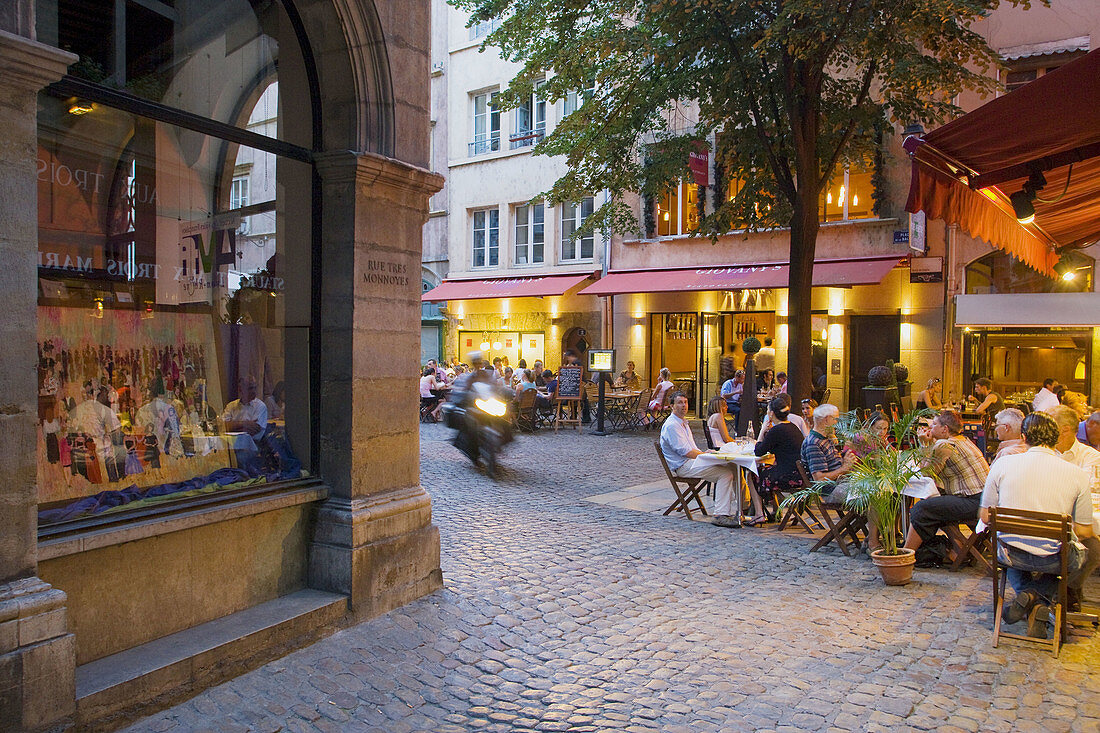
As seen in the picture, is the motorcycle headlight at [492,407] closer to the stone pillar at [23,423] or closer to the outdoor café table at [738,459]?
the outdoor café table at [738,459]

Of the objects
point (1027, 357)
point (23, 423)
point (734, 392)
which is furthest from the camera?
point (1027, 357)

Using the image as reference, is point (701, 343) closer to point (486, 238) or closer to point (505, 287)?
point (505, 287)

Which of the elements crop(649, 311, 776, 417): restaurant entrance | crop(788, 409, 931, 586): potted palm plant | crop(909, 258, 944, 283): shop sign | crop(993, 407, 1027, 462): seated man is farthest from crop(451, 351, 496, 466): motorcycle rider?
crop(909, 258, 944, 283): shop sign

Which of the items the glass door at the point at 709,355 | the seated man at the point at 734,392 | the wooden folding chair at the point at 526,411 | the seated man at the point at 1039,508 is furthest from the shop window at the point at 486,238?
the seated man at the point at 1039,508

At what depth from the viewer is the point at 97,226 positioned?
15.3ft

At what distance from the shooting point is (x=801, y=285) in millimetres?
11164

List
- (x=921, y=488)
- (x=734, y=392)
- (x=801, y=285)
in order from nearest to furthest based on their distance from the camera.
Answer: (x=921, y=488) → (x=801, y=285) → (x=734, y=392)

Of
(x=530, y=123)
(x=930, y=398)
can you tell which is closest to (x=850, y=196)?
(x=930, y=398)

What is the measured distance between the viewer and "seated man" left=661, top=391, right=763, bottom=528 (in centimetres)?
862

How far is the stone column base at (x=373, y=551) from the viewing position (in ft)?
17.0

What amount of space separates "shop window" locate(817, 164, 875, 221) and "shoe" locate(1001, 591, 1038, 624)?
14.5 meters

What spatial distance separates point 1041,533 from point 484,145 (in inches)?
859

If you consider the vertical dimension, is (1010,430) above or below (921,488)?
above

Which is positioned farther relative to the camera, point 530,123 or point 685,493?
point 530,123
